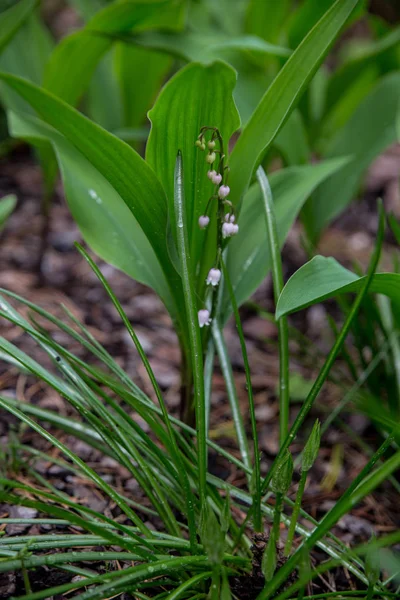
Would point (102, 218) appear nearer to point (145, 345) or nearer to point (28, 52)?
point (145, 345)

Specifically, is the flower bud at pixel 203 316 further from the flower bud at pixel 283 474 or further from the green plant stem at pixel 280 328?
the flower bud at pixel 283 474

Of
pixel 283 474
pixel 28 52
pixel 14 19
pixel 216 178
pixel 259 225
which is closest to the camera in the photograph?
pixel 283 474

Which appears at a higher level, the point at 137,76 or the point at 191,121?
the point at 137,76

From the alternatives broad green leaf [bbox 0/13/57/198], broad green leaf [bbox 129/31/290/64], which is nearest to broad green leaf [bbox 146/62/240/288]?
broad green leaf [bbox 129/31/290/64]

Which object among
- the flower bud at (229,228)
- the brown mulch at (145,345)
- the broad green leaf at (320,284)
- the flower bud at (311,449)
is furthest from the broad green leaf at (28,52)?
the flower bud at (311,449)

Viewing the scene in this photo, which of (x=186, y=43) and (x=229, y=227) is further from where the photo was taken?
(x=186, y=43)

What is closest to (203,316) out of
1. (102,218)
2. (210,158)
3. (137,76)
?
(210,158)
